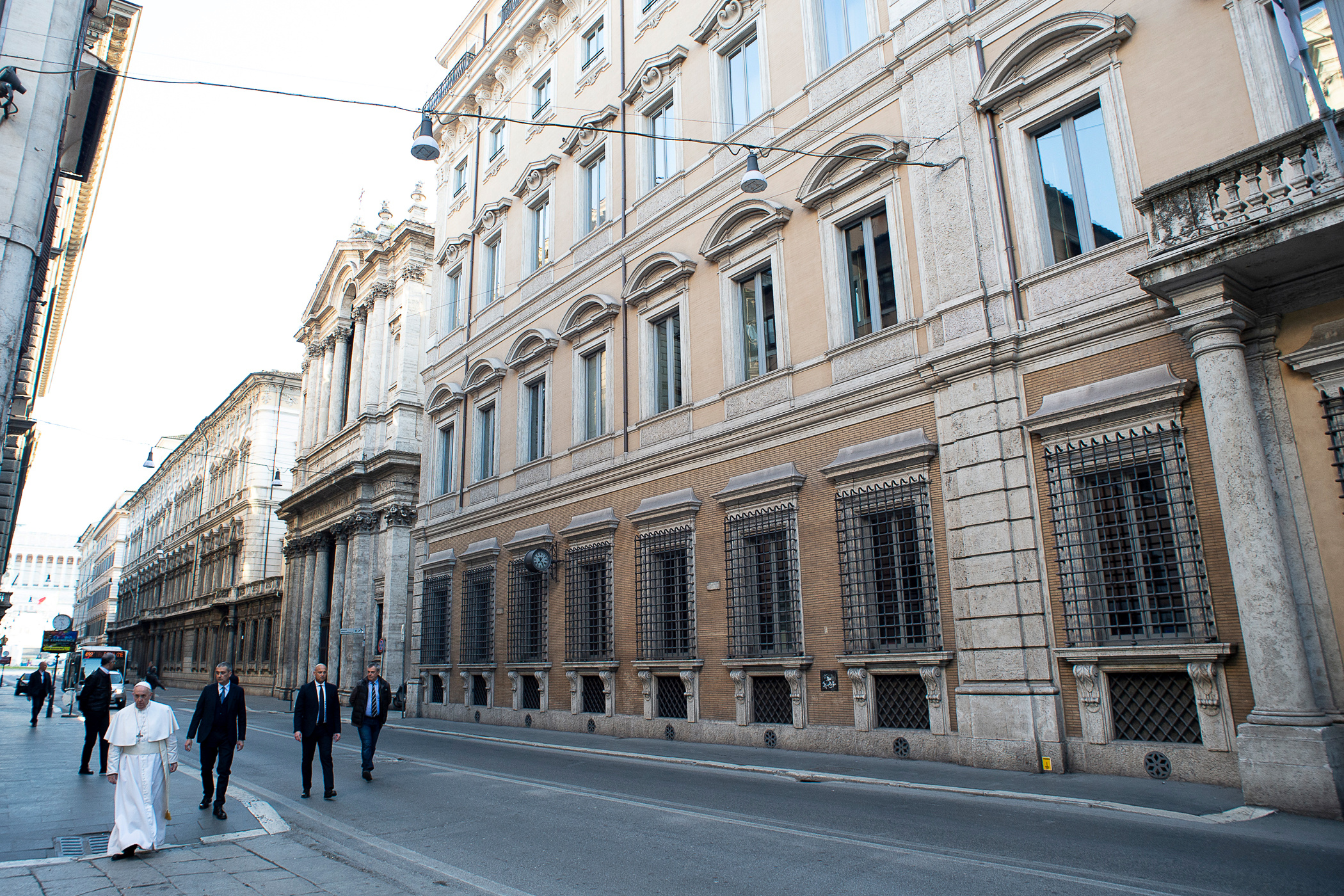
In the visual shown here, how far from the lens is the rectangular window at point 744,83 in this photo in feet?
57.1

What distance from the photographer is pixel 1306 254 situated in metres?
8.64

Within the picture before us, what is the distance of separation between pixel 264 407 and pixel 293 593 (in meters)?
17.0

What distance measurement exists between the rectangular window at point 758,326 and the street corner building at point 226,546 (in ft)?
116

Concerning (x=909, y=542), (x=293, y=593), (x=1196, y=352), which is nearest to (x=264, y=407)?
(x=293, y=593)

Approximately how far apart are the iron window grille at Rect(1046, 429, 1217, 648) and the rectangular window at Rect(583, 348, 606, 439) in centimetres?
1121

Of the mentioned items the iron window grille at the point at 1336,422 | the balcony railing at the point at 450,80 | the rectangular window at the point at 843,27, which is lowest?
the iron window grille at the point at 1336,422

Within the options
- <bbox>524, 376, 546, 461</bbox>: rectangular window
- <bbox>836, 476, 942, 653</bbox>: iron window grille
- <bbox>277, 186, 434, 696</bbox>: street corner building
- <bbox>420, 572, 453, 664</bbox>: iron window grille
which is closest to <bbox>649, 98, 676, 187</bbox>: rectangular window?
<bbox>524, 376, 546, 461</bbox>: rectangular window

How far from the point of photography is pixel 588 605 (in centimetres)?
1934

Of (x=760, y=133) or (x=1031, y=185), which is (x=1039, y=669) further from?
(x=760, y=133)

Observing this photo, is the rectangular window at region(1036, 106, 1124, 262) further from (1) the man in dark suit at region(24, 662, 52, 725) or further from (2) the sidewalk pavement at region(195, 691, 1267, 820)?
(1) the man in dark suit at region(24, 662, 52, 725)

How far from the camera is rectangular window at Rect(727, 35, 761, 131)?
57.1 feet

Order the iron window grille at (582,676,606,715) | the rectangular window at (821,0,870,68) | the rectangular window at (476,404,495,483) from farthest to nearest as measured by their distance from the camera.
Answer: the rectangular window at (476,404,495,483) → the iron window grille at (582,676,606,715) → the rectangular window at (821,0,870,68)

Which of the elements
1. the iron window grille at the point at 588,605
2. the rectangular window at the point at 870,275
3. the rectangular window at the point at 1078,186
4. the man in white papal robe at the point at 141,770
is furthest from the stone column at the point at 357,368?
the rectangular window at the point at 1078,186

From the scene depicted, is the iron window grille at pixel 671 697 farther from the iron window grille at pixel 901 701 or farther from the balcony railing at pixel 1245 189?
the balcony railing at pixel 1245 189
